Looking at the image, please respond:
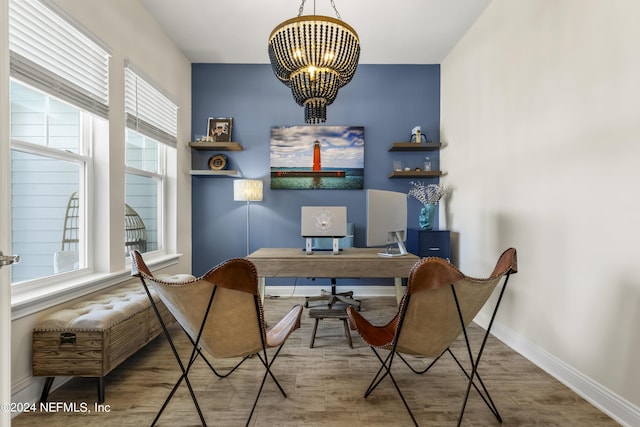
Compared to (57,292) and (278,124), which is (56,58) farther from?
(278,124)

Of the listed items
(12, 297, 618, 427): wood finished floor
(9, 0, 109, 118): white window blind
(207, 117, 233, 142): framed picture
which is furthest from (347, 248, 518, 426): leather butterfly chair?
(207, 117, 233, 142): framed picture

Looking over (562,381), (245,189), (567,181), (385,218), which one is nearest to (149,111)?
(245,189)

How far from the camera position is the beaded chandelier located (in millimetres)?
1973

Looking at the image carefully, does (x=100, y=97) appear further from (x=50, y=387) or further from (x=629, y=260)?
(x=629, y=260)

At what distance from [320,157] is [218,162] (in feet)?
4.60

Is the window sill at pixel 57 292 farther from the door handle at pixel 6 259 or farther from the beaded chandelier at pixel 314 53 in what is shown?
the beaded chandelier at pixel 314 53

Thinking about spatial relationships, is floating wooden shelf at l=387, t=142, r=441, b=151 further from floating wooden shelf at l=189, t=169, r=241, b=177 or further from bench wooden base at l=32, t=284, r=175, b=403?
bench wooden base at l=32, t=284, r=175, b=403

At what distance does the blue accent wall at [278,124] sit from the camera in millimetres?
4348

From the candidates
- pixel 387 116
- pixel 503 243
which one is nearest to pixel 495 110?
pixel 503 243

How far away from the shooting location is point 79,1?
224 centimetres

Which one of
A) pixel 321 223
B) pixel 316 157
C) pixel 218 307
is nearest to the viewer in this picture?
pixel 218 307

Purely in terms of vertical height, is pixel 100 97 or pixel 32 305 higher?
pixel 100 97

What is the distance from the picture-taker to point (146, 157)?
11.2 feet

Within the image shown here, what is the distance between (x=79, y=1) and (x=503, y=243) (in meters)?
3.84
